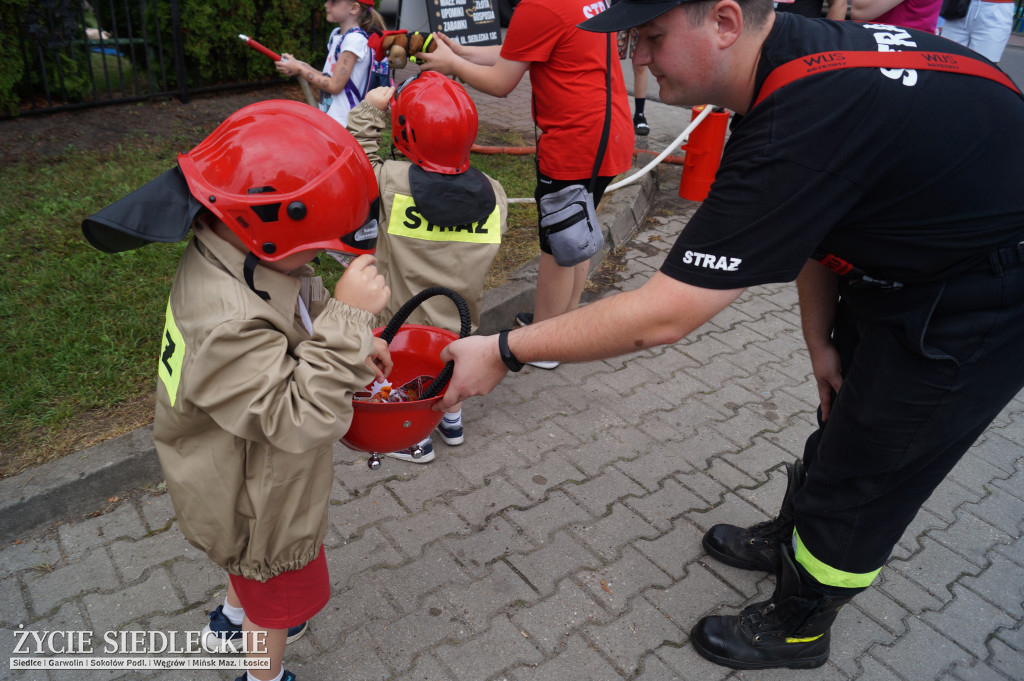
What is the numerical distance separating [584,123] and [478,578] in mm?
2308

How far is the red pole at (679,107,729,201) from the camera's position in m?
6.25

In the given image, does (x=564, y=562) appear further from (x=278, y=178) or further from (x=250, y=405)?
(x=278, y=178)

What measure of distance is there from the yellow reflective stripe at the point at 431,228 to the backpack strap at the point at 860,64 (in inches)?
59.5

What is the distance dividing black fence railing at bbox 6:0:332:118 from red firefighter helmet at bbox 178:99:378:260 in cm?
593

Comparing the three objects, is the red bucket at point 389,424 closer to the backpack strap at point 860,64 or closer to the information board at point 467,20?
the backpack strap at point 860,64

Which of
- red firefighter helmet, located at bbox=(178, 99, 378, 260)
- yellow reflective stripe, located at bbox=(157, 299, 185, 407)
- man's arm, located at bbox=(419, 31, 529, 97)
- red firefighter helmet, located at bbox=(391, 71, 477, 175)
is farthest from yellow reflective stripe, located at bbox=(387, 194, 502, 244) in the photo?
yellow reflective stripe, located at bbox=(157, 299, 185, 407)

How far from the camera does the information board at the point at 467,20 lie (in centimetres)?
600

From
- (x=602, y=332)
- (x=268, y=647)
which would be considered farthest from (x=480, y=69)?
(x=268, y=647)

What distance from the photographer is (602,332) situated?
6.95ft

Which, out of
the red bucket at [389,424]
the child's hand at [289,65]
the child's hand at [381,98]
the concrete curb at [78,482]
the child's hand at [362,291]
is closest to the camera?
the child's hand at [362,291]

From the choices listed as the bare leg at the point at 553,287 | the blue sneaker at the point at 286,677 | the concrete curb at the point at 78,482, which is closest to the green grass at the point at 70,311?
the concrete curb at the point at 78,482

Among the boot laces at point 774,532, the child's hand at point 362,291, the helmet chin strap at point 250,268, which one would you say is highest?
the helmet chin strap at point 250,268

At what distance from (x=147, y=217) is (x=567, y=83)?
2.57 metres

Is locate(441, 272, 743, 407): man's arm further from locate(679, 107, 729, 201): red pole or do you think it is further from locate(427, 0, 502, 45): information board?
locate(427, 0, 502, 45): information board
